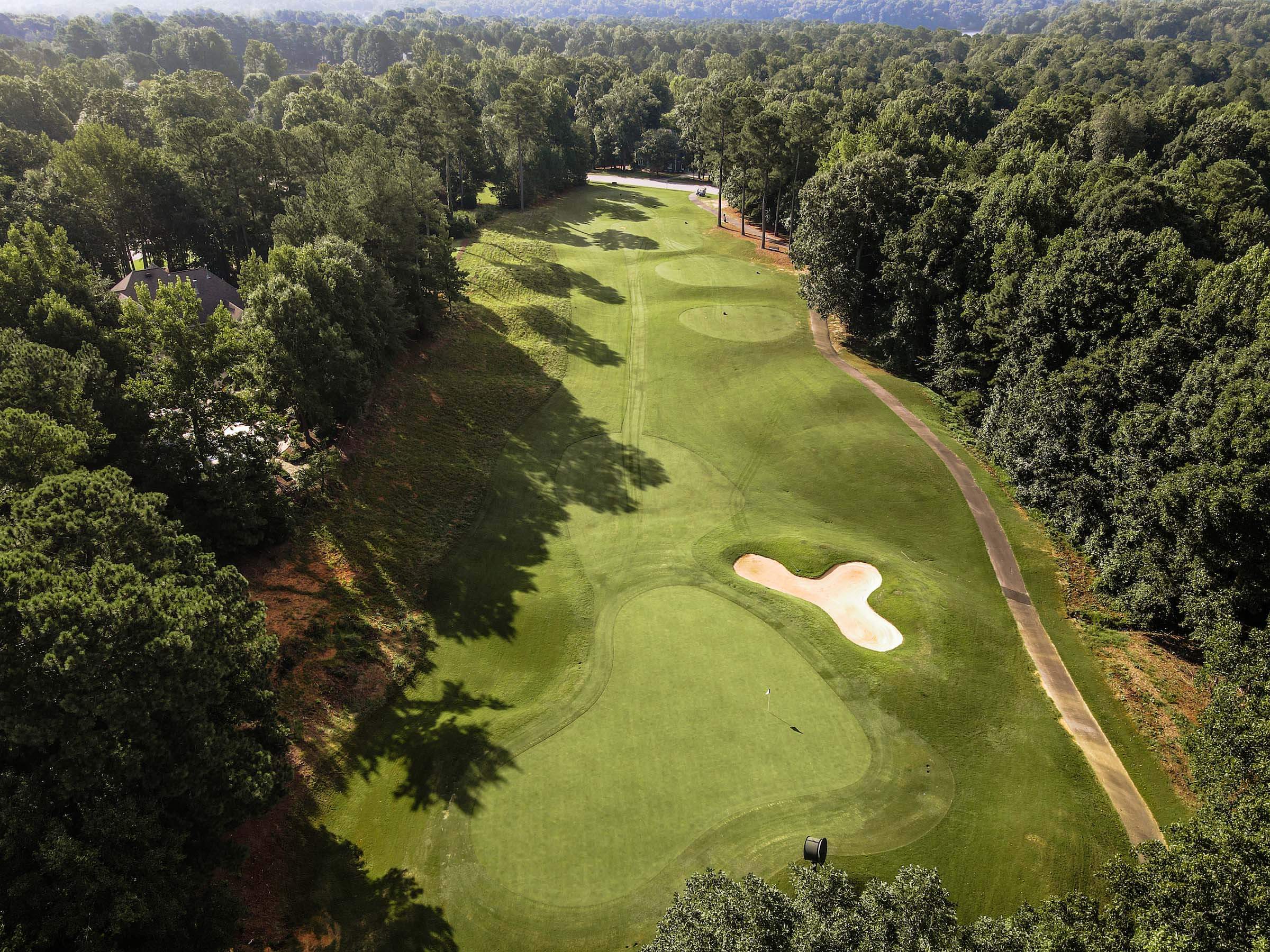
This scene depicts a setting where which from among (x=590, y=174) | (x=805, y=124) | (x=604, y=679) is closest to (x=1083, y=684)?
(x=604, y=679)

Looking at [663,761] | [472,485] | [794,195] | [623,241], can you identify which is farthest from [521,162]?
[663,761]

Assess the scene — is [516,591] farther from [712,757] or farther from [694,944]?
[694,944]

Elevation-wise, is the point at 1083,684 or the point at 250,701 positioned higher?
the point at 250,701

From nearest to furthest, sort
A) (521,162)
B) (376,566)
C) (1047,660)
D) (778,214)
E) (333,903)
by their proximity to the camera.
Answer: (333,903) → (1047,660) → (376,566) → (778,214) → (521,162)

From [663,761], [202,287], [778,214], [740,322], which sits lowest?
[663,761]

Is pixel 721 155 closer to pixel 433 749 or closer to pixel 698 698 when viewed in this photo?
pixel 698 698

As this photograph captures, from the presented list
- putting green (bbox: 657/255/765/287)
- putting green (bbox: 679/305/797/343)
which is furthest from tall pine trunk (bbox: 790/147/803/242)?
putting green (bbox: 679/305/797/343)

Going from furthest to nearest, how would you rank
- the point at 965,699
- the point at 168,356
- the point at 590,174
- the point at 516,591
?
the point at 590,174
the point at 516,591
the point at 168,356
the point at 965,699
